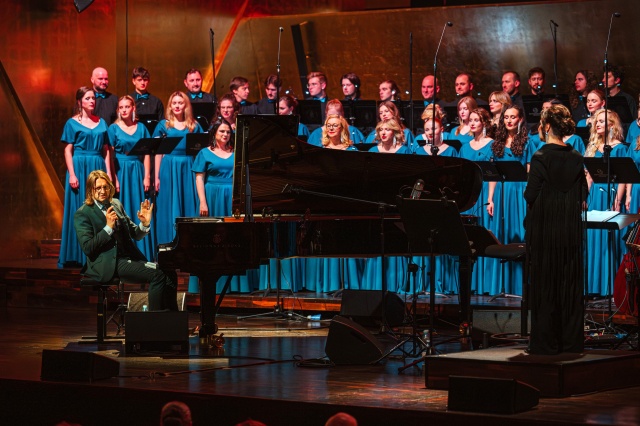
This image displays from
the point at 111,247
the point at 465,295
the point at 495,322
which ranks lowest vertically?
the point at 495,322

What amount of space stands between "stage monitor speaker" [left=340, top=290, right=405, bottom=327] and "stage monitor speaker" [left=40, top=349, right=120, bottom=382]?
2.44 m

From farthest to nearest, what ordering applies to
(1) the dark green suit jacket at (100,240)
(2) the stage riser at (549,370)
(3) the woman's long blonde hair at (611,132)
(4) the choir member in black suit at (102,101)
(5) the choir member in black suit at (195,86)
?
(5) the choir member in black suit at (195,86) < (4) the choir member in black suit at (102,101) < (3) the woman's long blonde hair at (611,132) < (1) the dark green suit jacket at (100,240) < (2) the stage riser at (549,370)

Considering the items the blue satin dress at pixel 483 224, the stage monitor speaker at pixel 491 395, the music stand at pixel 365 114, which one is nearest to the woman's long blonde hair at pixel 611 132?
the blue satin dress at pixel 483 224

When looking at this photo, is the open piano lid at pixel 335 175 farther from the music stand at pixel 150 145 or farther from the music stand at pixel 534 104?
the music stand at pixel 150 145

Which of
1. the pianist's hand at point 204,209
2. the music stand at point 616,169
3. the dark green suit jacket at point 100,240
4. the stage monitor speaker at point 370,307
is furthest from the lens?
the pianist's hand at point 204,209

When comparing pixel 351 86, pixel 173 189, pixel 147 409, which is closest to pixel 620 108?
pixel 351 86

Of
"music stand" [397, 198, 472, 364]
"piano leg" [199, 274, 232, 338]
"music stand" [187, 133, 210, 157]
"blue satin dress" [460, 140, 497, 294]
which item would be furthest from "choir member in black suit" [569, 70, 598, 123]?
"piano leg" [199, 274, 232, 338]

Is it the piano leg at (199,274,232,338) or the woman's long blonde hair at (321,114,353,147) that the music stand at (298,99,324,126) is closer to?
the woman's long blonde hair at (321,114,353,147)

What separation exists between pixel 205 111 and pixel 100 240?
318cm

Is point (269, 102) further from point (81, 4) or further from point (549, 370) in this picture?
point (549, 370)

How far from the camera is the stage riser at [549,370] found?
5.21 meters

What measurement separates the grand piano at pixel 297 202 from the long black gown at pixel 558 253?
55.3 inches

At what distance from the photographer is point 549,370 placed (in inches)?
205

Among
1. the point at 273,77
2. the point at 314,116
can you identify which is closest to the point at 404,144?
the point at 314,116
